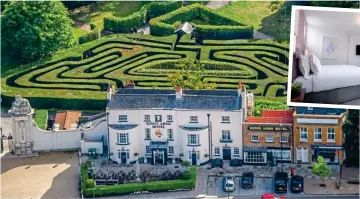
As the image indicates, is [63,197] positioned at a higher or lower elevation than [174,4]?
lower

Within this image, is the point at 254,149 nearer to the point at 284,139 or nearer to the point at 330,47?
the point at 284,139

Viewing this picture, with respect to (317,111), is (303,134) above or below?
below

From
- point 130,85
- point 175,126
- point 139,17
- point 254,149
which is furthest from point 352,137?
point 139,17

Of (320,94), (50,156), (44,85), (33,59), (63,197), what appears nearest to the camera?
(320,94)

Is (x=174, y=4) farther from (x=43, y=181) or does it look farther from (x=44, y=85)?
(x=43, y=181)

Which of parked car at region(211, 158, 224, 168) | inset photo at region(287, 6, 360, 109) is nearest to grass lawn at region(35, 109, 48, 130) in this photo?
parked car at region(211, 158, 224, 168)

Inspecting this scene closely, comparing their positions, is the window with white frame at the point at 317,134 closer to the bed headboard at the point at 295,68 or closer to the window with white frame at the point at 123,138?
the window with white frame at the point at 123,138

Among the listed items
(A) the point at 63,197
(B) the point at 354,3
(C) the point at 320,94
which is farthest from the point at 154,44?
(C) the point at 320,94
